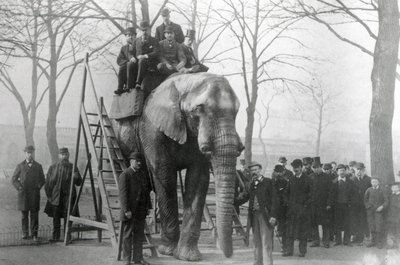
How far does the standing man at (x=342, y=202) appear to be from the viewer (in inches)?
491

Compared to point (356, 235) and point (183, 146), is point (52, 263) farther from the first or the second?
point (356, 235)

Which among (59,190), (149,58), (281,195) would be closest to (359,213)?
(281,195)

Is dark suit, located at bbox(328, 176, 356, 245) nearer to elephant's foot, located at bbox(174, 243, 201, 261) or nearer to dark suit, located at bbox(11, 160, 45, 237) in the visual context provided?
elephant's foot, located at bbox(174, 243, 201, 261)

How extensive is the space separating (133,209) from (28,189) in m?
3.64

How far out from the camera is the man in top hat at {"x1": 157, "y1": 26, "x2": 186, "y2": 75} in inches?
414

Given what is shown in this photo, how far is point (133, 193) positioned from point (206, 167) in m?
1.61

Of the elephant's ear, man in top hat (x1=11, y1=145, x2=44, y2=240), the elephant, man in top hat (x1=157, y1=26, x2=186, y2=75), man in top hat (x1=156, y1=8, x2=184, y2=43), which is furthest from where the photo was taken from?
man in top hat (x1=156, y1=8, x2=184, y2=43)

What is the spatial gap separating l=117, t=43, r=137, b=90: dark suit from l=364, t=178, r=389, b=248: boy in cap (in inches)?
235

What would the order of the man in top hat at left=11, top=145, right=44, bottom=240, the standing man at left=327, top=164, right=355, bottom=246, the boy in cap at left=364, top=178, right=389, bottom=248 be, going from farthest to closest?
the standing man at left=327, top=164, right=355, bottom=246, the boy in cap at left=364, top=178, right=389, bottom=248, the man in top hat at left=11, top=145, right=44, bottom=240

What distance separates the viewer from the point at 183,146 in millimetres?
9680

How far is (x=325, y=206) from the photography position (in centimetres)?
1255

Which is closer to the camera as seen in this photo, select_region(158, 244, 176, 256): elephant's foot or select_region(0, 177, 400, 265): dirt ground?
select_region(0, 177, 400, 265): dirt ground

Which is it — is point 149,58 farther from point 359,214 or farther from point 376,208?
point 359,214

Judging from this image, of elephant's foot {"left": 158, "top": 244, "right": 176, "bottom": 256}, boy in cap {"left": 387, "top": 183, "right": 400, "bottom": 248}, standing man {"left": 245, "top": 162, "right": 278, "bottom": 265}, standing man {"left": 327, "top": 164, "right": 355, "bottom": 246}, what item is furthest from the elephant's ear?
boy in cap {"left": 387, "top": 183, "right": 400, "bottom": 248}
